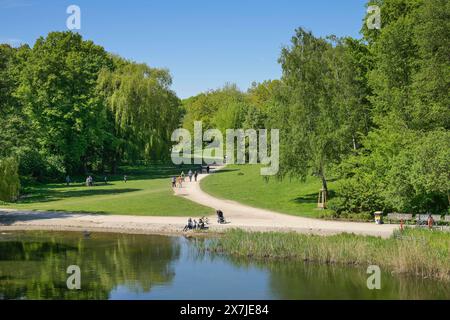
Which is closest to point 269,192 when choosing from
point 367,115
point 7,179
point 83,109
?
point 367,115

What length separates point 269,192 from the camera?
48.6 metres

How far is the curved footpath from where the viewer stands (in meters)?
31.8

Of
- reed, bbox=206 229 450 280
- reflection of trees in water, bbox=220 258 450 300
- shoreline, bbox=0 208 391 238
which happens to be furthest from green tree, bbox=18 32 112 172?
reflection of trees in water, bbox=220 258 450 300

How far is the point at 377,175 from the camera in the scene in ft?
117

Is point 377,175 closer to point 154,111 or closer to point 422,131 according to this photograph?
point 422,131

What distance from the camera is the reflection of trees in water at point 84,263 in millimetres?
22109

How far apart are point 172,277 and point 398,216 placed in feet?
50.0

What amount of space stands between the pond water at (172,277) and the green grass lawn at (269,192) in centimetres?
1202

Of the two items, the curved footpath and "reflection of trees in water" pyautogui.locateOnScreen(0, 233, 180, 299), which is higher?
the curved footpath

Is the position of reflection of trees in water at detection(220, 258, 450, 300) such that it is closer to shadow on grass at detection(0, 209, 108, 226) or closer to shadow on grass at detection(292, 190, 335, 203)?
shadow on grass at detection(292, 190, 335, 203)

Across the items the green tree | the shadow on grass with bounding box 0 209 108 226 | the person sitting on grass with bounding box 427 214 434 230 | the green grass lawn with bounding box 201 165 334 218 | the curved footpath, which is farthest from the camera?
the green tree
